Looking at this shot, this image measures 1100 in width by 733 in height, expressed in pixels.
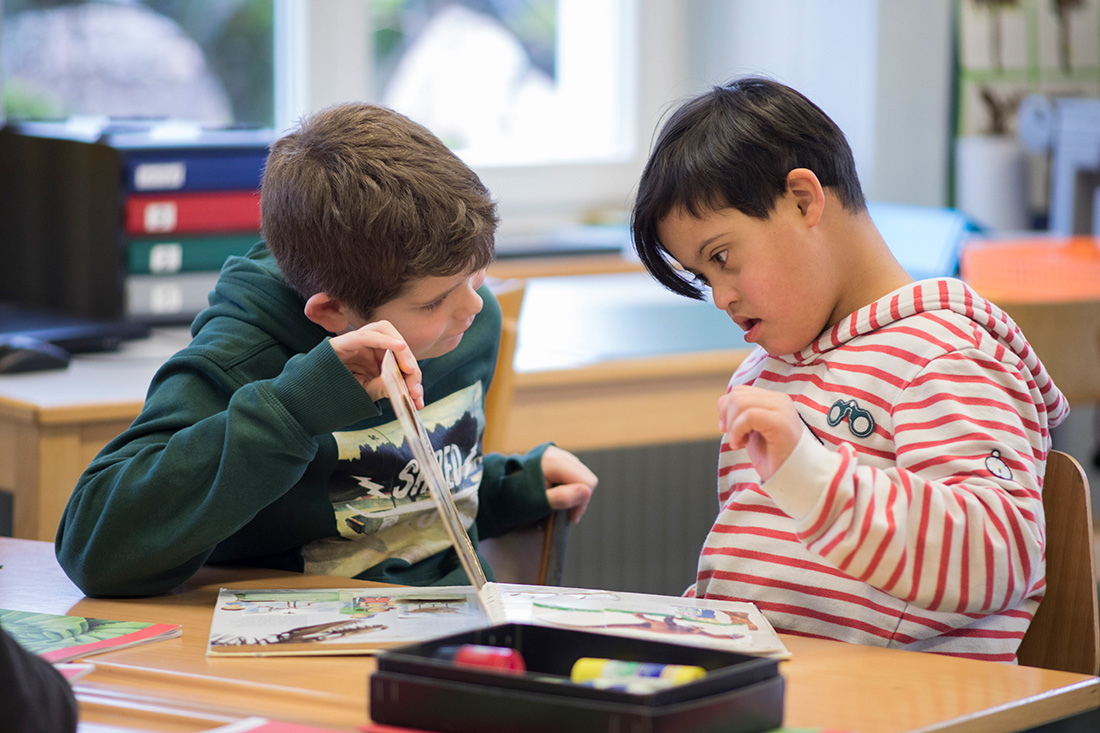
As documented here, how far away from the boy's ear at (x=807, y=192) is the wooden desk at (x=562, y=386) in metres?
0.70

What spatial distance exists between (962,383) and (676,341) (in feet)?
5.06

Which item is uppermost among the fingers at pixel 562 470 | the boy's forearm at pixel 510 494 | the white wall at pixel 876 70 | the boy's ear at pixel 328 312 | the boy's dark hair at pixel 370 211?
the white wall at pixel 876 70

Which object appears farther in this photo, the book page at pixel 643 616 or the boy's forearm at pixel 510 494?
the boy's forearm at pixel 510 494

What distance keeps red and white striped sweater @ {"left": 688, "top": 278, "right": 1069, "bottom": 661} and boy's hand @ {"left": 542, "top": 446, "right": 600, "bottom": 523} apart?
0.16m

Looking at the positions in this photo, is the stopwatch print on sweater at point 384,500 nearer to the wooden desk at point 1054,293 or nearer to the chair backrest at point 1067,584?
the chair backrest at point 1067,584

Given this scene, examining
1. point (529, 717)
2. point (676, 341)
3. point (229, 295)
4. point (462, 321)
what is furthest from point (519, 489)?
point (676, 341)

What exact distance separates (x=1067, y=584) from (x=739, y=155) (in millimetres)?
415

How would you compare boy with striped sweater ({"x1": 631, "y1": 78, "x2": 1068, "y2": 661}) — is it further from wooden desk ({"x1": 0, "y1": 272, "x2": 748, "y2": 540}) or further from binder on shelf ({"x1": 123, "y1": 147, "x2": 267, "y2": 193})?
binder on shelf ({"x1": 123, "y1": 147, "x2": 267, "y2": 193})

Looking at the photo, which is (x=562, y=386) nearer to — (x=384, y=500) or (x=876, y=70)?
(x=384, y=500)

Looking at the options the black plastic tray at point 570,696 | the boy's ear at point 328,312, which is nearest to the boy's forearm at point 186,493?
the boy's ear at point 328,312

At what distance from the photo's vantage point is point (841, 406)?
100 cm

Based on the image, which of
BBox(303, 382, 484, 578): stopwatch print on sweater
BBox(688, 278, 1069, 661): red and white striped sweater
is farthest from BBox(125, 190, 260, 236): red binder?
BBox(688, 278, 1069, 661): red and white striped sweater

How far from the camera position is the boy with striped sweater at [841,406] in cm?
85

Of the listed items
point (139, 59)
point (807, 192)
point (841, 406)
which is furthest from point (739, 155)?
point (139, 59)
